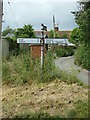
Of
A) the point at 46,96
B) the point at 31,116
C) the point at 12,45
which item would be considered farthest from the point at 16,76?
the point at 12,45

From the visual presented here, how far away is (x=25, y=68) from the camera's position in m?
7.27

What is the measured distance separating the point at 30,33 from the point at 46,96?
22341 mm

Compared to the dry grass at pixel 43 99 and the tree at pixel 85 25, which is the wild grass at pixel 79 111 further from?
the tree at pixel 85 25

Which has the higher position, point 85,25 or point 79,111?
point 85,25

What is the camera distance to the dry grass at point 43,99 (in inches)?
166

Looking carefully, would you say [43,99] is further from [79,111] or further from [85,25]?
[85,25]

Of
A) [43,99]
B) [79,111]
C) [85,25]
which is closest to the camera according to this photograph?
→ [85,25]

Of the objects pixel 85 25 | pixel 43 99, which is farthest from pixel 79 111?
pixel 85 25

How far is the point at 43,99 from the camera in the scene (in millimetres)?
4738

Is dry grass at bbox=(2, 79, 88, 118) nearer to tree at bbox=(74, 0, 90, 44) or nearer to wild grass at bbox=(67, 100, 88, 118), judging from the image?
wild grass at bbox=(67, 100, 88, 118)

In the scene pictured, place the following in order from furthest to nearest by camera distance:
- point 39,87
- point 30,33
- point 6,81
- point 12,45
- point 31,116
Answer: point 30,33 → point 12,45 → point 6,81 → point 39,87 → point 31,116

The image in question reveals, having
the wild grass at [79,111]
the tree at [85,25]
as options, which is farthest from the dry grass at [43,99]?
the tree at [85,25]

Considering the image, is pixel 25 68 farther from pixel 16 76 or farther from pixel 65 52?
pixel 65 52

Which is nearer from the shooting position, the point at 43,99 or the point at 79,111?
the point at 79,111
